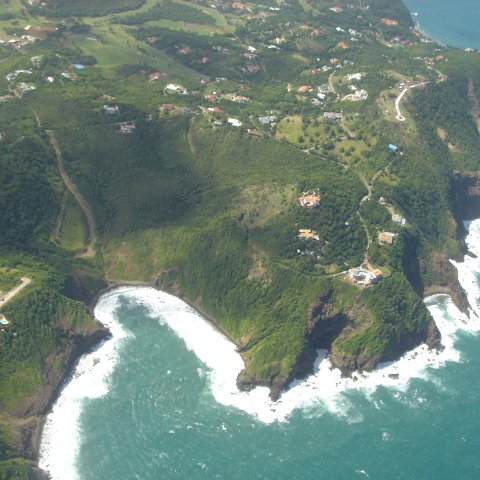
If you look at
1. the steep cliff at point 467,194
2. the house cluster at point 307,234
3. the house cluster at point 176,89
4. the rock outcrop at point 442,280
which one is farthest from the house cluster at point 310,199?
the house cluster at point 176,89

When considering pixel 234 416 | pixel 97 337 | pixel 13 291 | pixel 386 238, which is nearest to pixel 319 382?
pixel 234 416

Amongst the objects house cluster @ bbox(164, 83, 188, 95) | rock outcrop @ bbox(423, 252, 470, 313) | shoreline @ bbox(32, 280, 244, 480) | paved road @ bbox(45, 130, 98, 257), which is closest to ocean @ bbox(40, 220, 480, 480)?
shoreline @ bbox(32, 280, 244, 480)

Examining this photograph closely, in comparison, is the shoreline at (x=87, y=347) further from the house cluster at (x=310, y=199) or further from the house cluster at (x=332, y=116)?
the house cluster at (x=332, y=116)

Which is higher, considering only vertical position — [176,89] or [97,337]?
[176,89]

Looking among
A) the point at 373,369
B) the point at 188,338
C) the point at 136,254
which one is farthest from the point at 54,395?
the point at 373,369

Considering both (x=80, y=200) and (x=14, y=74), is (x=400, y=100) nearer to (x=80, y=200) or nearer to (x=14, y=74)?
(x=80, y=200)

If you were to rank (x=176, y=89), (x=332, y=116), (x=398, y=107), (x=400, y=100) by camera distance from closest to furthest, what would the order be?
(x=332, y=116), (x=398, y=107), (x=400, y=100), (x=176, y=89)
